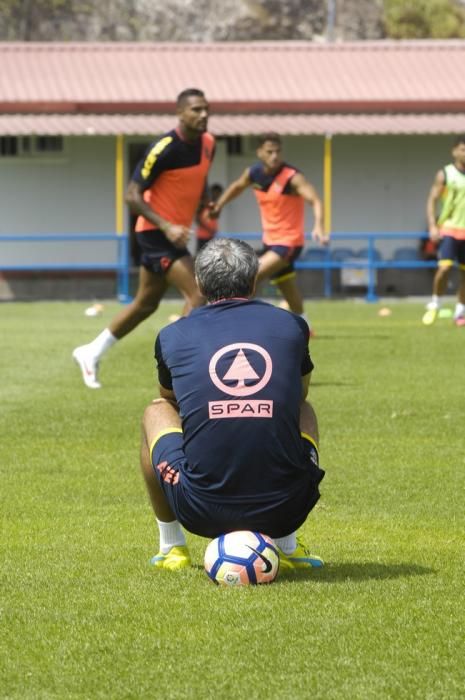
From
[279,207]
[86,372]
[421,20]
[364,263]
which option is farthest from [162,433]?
[421,20]

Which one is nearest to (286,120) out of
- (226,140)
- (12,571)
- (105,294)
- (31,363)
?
(226,140)

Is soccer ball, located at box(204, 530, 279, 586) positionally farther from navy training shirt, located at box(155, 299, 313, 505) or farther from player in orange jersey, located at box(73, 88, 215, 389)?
player in orange jersey, located at box(73, 88, 215, 389)

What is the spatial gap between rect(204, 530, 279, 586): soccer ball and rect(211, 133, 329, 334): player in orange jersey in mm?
10947

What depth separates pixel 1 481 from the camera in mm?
9023

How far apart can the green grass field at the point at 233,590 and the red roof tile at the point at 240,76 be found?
846 inches

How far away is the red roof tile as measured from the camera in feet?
112

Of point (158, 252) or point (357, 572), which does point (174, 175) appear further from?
point (357, 572)

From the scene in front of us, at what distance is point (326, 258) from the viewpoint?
33.1 m

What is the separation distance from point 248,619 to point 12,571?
1368 mm

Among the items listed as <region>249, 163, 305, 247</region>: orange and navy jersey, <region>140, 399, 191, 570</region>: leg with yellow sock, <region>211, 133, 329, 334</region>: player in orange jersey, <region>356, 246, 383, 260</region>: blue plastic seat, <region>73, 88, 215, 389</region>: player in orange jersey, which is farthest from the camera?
<region>356, 246, 383, 260</region>: blue plastic seat

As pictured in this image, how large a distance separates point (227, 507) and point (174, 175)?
7.68 metres

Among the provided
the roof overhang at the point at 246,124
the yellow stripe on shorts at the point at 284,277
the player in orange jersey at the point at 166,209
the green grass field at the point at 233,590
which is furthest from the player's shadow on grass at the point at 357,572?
the roof overhang at the point at 246,124

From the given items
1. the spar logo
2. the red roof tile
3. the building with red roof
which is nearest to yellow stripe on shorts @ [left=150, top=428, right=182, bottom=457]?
the spar logo

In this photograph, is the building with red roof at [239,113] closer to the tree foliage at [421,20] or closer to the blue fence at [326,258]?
the blue fence at [326,258]
